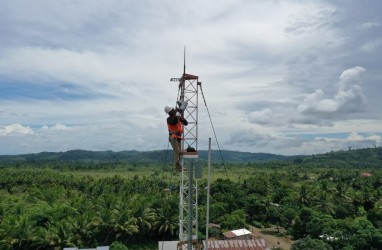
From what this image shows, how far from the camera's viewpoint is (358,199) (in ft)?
163

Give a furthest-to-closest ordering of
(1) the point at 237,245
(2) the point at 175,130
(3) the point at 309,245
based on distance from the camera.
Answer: (1) the point at 237,245, (3) the point at 309,245, (2) the point at 175,130

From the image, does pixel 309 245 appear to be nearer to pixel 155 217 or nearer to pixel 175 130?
pixel 155 217

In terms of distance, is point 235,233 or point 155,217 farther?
point 155,217

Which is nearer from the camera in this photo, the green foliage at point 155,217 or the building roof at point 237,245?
the building roof at point 237,245

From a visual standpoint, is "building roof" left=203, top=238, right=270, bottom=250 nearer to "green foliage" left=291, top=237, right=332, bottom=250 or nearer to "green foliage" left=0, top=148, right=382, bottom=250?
"green foliage" left=291, top=237, right=332, bottom=250

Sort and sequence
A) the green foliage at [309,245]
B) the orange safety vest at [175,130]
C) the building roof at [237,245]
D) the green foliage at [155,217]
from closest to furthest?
the orange safety vest at [175,130] → the green foliage at [309,245] → the building roof at [237,245] → the green foliage at [155,217]

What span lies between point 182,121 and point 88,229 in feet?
72.2

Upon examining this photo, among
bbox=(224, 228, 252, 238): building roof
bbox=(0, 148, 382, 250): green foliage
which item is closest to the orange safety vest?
bbox=(0, 148, 382, 250): green foliage

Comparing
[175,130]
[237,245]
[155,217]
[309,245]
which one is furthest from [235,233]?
[175,130]

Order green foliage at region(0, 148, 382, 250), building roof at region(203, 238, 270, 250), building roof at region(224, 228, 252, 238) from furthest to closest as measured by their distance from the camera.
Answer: building roof at region(224, 228, 252, 238) < green foliage at region(0, 148, 382, 250) < building roof at region(203, 238, 270, 250)

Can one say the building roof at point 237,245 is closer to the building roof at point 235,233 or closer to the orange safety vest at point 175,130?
the building roof at point 235,233

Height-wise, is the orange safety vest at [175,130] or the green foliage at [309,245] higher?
the orange safety vest at [175,130]

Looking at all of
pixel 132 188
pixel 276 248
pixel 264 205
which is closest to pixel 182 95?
pixel 276 248

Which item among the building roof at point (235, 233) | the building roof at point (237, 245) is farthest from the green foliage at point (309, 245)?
the building roof at point (235, 233)
